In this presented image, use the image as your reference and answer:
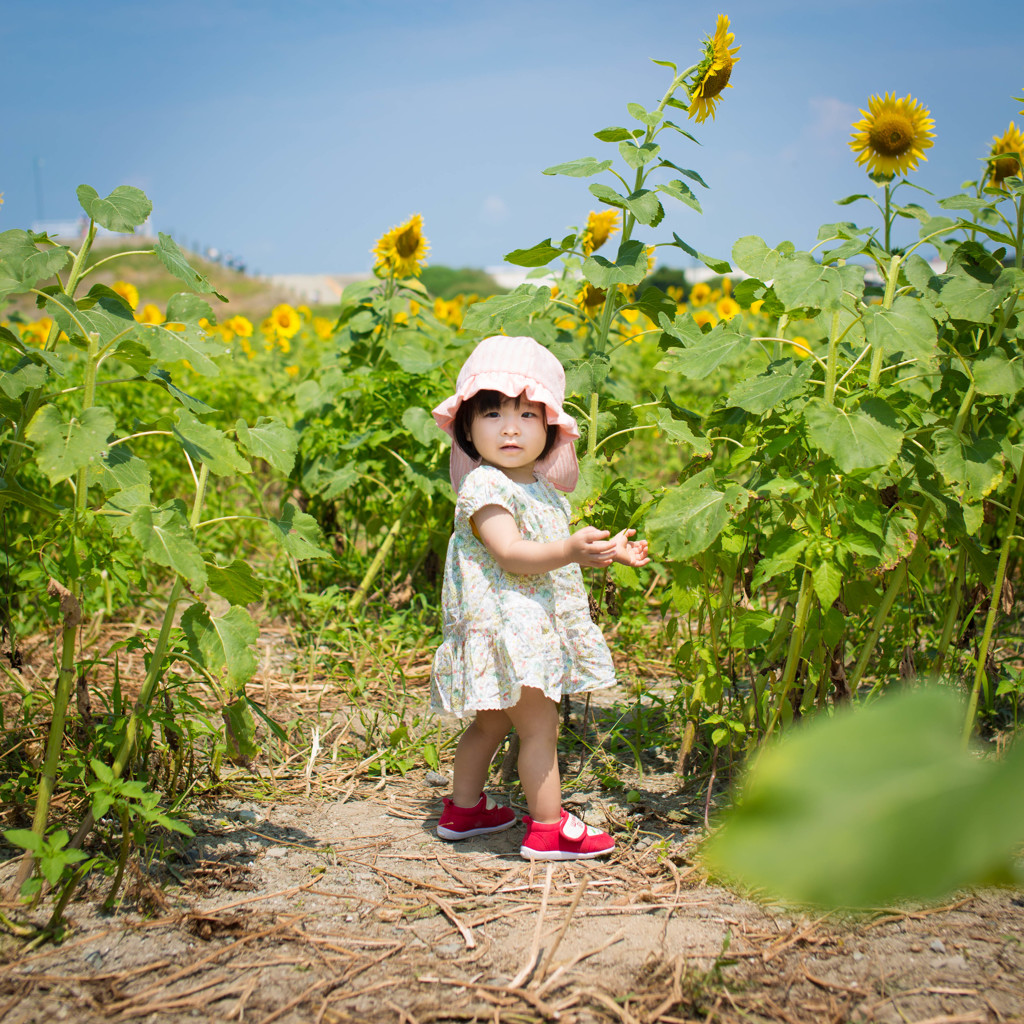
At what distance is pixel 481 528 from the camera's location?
6.62ft

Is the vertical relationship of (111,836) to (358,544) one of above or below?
below

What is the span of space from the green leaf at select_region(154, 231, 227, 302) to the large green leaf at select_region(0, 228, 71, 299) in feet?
0.54

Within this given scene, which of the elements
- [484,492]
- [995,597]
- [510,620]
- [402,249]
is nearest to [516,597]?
[510,620]

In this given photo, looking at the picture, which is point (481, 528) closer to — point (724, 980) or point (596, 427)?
point (596, 427)

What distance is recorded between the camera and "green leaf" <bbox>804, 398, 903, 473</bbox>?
5.36 feet

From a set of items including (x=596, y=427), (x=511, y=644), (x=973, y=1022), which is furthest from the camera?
(x=596, y=427)

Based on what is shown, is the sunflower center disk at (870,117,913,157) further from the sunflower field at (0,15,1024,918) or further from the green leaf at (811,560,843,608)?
the green leaf at (811,560,843,608)

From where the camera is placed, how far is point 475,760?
2154mm

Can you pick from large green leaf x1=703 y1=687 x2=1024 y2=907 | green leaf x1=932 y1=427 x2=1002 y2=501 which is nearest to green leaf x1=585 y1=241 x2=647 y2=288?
green leaf x1=932 y1=427 x2=1002 y2=501

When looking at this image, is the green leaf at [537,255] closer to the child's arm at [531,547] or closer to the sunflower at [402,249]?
the child's arm at [531,547]

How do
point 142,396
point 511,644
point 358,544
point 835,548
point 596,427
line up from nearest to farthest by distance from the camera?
point 835,548
point 511,644
point 596,427
point 358,544
point 142,396

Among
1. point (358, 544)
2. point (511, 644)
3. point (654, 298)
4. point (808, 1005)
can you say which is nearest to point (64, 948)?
point (511, 644)

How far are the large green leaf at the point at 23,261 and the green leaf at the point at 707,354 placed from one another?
1137mm

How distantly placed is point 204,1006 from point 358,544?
2.69m
